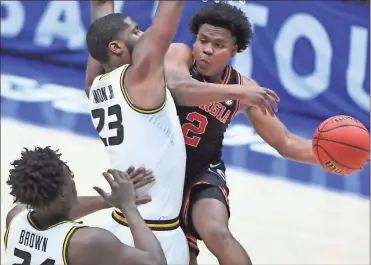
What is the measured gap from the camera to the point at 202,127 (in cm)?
505

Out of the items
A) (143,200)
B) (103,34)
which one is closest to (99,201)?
(143,200)

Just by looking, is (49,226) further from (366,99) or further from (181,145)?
(366,99)

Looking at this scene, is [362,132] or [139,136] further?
[362,132]

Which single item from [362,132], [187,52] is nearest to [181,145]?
[187,52]

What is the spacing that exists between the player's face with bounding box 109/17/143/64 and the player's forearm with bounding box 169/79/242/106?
347 millimetres

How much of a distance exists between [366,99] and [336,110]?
35 centimetres

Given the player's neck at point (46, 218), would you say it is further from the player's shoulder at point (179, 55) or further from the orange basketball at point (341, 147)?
the orange basketball at point (341, 147)

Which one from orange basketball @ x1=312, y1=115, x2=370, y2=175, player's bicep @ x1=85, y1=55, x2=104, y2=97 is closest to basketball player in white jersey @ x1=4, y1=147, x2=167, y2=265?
player's bicep @ x1=85, y1=55, x2=104, y2=97

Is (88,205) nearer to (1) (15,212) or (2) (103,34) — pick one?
(1) (15,212)

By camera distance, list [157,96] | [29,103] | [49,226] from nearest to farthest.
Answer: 1. [49,226]
2. [157,96]
3. [29,103]

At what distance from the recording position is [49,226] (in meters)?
3.91

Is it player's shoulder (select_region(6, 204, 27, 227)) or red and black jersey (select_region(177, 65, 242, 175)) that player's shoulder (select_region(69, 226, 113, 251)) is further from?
red and black jersey (select_region(177, 65, 242, 175))

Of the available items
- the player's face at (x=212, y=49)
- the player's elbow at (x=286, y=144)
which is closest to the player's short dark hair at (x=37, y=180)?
the player's face at (x=212, y=49)

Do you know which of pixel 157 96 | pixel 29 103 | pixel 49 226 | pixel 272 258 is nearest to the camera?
pixel 49 226
